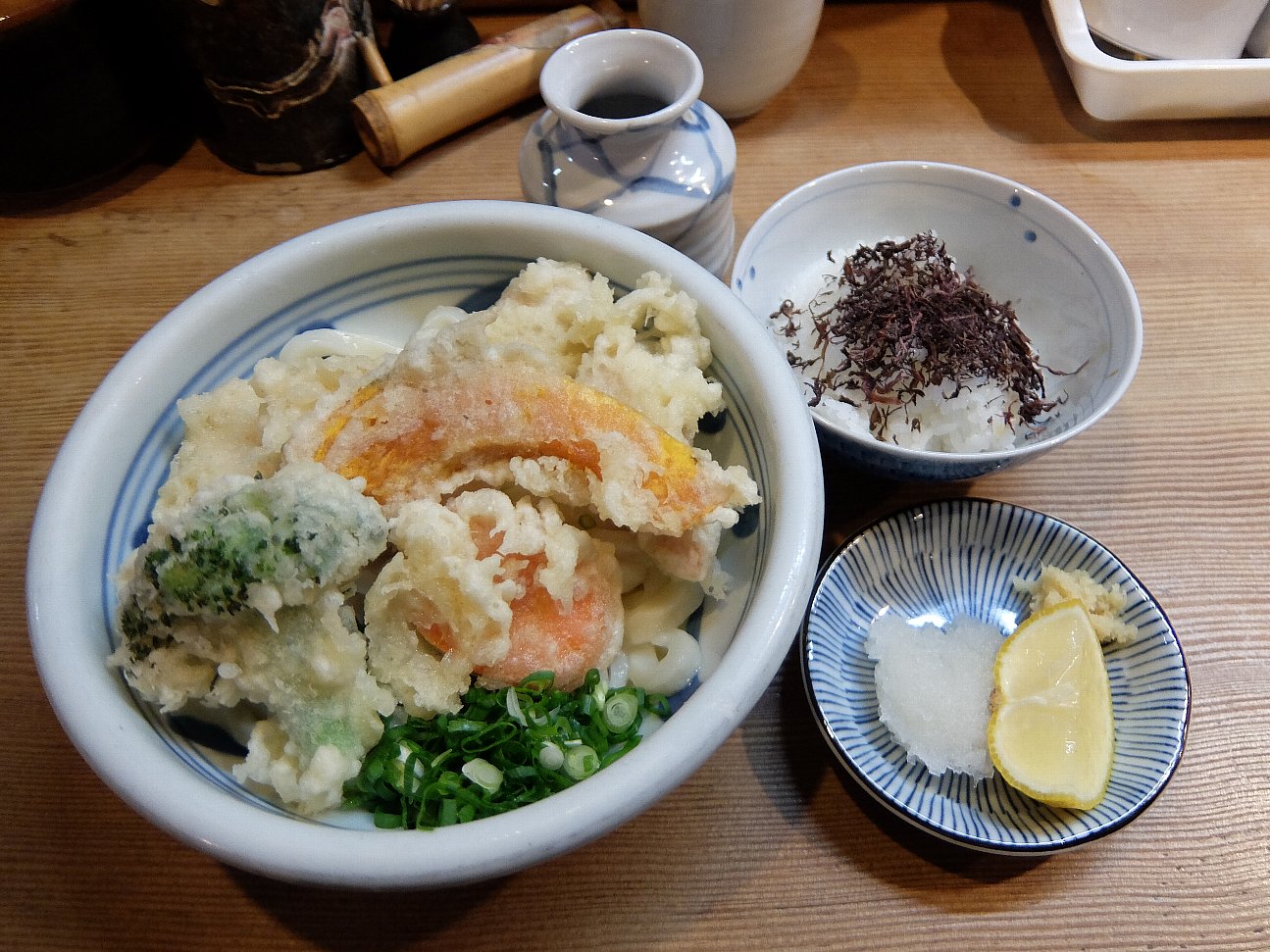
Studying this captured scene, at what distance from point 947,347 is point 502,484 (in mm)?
1032

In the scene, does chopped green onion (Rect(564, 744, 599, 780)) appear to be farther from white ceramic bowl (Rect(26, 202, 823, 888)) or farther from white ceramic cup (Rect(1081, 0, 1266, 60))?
white ceramic cup (Rect(1081, 0, 1266, 60))

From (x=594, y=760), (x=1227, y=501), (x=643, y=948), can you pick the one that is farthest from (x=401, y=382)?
(x=1227, y=501)

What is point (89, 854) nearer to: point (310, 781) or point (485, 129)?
point (310, 781)

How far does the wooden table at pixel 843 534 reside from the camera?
3.79 ft

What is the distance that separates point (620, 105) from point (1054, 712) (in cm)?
136

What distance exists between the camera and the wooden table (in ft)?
3.79

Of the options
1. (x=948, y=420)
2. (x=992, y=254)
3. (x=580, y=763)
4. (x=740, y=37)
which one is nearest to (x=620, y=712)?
(x=580, y=763)

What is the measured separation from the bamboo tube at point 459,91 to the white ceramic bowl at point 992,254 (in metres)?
0.83

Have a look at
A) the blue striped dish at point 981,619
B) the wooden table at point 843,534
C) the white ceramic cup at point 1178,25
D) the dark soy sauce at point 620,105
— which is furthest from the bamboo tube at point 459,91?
the blue striped dish at point 981,619

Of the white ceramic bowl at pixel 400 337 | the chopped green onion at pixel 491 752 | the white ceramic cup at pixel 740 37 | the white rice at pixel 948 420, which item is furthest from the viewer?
the white ceramic cup at pixel 740 37

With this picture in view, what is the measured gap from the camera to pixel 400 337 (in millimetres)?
1367

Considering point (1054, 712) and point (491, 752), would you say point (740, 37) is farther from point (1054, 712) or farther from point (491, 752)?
point (491, 752)

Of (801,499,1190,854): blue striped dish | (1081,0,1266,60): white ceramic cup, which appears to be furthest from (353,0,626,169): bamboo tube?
(801,499,1190,854): blue striped dish

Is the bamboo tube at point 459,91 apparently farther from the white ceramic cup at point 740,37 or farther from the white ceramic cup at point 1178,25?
the white ceramic cup at point 1178,25
